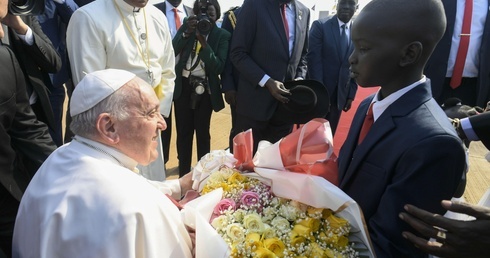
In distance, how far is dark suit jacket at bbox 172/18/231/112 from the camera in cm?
446

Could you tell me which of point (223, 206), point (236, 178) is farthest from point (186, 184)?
point (223, 206)

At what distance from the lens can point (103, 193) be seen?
5.34 feet

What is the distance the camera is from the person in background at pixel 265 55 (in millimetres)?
3977

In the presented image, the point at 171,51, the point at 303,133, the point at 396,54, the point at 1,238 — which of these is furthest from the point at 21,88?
the point at 396,54

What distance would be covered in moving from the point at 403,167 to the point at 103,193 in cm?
125

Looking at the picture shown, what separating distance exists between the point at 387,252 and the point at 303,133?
0.68 metres

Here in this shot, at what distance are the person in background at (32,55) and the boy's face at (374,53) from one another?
236cm

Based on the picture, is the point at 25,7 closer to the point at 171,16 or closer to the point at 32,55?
the point at 32,55

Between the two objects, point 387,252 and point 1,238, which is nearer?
point 387,252

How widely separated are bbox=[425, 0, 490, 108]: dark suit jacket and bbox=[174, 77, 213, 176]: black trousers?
2477 millimetres

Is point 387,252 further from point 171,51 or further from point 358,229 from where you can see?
point 171,51

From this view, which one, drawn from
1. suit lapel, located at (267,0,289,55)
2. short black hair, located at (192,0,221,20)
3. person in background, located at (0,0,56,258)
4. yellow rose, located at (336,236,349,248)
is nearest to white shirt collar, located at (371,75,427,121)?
yellow rose, located at (336,236,349,248)

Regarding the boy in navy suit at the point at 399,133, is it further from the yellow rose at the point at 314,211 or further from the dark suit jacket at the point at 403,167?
the yellow rose at the point at 314,211

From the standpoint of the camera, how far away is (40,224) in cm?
166
